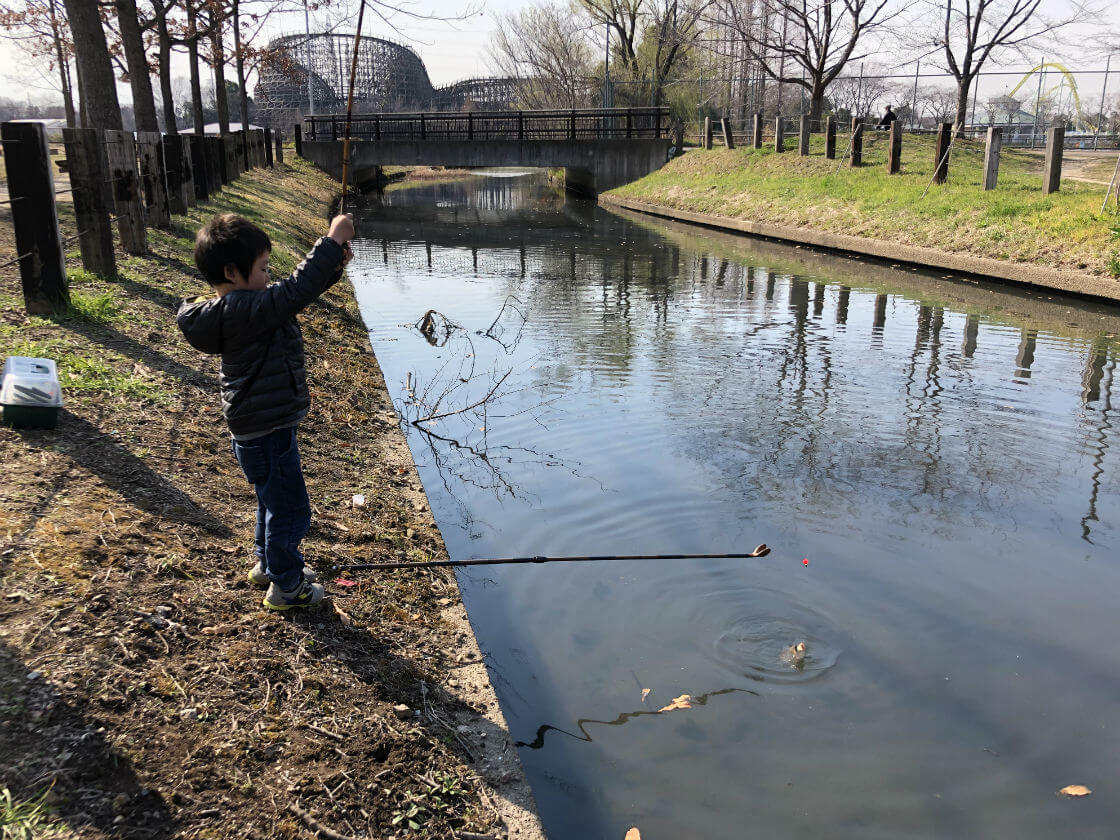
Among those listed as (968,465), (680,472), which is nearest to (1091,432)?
(968,465)

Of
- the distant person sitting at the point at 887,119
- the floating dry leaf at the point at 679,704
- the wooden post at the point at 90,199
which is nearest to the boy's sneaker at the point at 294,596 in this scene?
the floating dry leaf at the point at 679,704

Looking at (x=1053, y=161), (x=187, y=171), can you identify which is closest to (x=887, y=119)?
(x=1053, y=161)

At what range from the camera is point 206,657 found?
11.0ft

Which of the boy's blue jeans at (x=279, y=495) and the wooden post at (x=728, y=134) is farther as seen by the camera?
the wooden post at (x=728, y=134)

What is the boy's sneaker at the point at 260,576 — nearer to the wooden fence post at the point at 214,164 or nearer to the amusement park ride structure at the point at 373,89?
the wooden fence post at the point at 214,164

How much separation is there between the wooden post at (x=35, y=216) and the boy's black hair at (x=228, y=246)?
3.76 m

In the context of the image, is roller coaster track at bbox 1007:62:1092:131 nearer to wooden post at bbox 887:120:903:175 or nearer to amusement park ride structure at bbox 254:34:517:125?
wooden post at bbox 887:120:903:175

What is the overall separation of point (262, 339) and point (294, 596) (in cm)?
108

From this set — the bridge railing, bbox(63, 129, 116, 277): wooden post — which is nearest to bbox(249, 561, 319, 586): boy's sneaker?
bbox(63, 129, 116, 277): wooden post

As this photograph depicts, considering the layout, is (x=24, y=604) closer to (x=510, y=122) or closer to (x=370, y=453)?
(x=370, y=453)

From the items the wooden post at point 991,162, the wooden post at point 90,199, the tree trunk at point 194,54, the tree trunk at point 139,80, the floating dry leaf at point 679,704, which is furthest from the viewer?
the tree trunk at point 194,54

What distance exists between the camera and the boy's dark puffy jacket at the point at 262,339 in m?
3.40

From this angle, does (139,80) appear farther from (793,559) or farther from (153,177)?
(793,559)

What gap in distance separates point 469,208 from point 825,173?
14.7m
